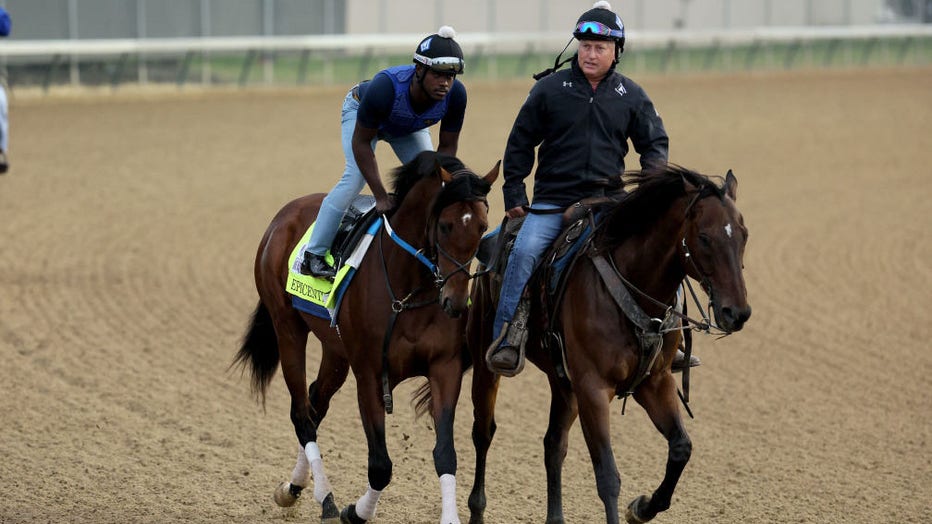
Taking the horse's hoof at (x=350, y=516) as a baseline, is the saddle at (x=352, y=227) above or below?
above

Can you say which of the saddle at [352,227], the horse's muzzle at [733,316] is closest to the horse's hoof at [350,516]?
the saddle at [352,227]

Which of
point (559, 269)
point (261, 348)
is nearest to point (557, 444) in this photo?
point (559, 269)

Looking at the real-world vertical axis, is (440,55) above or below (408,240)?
above

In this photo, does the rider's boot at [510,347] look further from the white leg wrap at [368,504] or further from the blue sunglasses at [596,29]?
the blue sunglasses at [596,29]

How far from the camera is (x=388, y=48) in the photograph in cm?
2881

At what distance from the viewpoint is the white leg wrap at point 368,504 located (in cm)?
650

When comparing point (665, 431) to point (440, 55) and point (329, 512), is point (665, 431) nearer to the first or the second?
point (329, 512)

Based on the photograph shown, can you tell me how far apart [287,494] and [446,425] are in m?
1.43

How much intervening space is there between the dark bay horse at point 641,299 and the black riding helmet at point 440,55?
3.32 ft

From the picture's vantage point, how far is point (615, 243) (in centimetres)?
623

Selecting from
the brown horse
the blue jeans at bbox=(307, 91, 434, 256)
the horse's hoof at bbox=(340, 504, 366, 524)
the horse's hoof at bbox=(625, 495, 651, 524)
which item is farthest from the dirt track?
the blue jeans at bbox=(307, 91, 434, 256)

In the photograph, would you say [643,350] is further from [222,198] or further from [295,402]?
[222,198]

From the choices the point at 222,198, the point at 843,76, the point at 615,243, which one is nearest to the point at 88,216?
the point at 222,198

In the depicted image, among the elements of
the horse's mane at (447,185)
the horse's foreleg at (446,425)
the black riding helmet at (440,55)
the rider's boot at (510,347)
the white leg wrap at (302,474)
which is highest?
the black riding helmet at (440,55)
